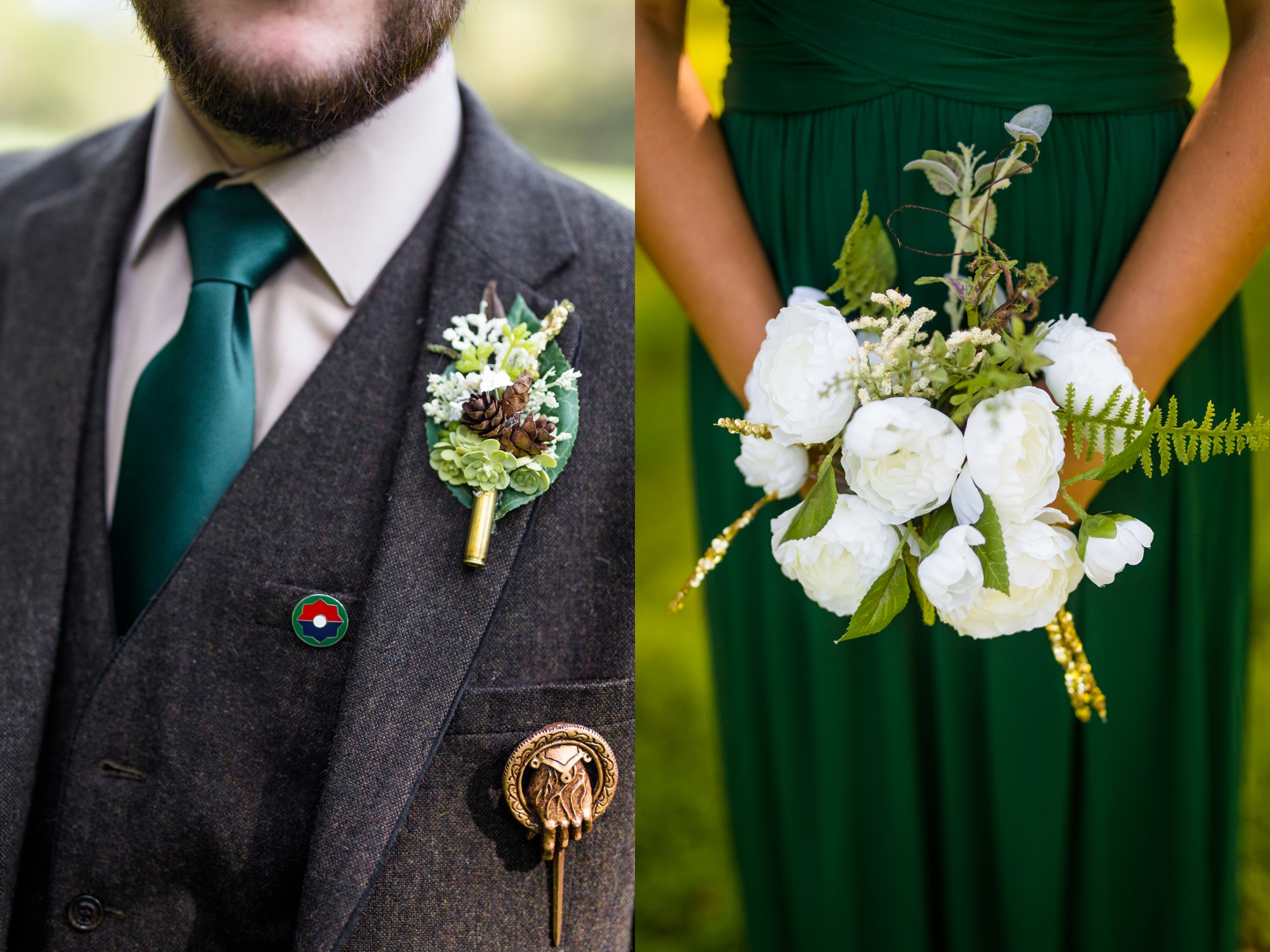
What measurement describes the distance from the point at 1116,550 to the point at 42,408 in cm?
109

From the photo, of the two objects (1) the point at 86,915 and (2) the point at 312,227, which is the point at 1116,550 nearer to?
(2) the point at 312,227

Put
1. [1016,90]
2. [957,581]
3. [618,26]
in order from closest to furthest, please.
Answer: [957,581], [1016,90], [618,26]

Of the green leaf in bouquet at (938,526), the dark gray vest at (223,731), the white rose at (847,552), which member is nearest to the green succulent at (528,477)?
the dark gray vest at (223,731)

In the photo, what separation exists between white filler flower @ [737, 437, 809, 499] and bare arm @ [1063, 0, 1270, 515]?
25cm

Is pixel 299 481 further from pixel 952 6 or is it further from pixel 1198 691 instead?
Result: pixel 1198 691

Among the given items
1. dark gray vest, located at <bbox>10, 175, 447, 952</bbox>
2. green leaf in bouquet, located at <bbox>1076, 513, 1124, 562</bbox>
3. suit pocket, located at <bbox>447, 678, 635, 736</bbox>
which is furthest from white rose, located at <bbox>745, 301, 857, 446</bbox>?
dark gray vest, located at <bbox>10, 175, 447, 952</bbox>

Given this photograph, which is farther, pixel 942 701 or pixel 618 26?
pixel 618 26

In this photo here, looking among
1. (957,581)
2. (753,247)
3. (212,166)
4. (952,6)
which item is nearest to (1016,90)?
(952,6)

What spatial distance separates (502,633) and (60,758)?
50 centimetres

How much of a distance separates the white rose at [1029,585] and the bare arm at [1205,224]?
14cm

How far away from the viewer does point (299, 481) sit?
0.93 m

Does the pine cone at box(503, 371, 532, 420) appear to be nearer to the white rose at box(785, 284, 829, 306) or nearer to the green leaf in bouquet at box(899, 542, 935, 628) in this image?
the white rose at box(785, 284, 829, 306)

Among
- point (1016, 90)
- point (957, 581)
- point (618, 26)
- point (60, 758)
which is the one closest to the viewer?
point (957, 581)

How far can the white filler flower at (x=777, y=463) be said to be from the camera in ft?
2.62
